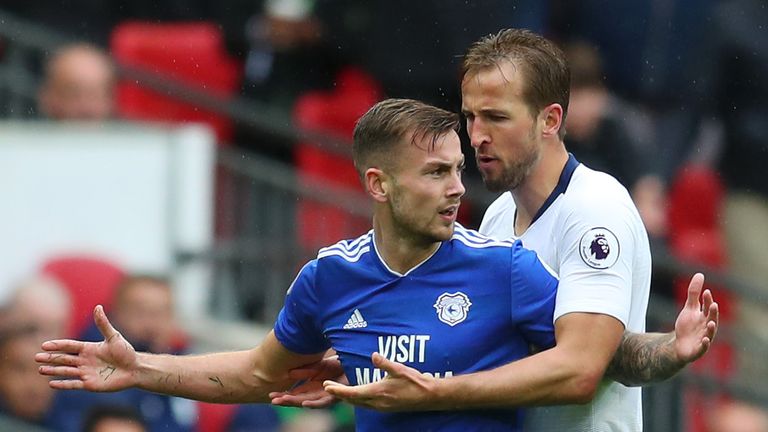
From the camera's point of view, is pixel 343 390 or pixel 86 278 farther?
pixel 86 278

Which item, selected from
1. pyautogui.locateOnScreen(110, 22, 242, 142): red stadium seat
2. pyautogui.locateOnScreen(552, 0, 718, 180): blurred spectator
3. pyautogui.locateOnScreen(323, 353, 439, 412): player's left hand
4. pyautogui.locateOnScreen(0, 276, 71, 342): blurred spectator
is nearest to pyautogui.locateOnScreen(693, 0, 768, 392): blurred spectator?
pyautogui.locateOnScreen(552, 0, 718, 180): blurred spectator

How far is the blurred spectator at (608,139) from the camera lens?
820 centimetres

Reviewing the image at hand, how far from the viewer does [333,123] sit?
27.8 ft

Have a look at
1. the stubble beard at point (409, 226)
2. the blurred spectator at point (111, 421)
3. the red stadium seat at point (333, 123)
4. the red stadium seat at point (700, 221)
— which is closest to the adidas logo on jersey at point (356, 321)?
the stubble beard at point (409, 226)

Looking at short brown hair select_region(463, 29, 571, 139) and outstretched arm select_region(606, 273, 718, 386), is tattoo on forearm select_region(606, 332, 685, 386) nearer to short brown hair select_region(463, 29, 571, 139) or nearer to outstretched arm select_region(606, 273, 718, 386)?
outstretched arm select_region(606, 273, 718, 386)

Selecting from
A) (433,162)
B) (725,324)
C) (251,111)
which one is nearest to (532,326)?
(433,162)

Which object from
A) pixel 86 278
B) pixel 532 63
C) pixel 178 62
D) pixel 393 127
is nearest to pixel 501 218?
pixel 532 63

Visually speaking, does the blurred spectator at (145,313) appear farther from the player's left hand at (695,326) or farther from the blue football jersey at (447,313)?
the player's left hand at (695,326)

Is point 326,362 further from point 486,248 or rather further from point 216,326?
point 216,326

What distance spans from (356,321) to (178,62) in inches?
169

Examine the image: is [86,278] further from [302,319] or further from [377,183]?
[377,183]

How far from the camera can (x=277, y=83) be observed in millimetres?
8562

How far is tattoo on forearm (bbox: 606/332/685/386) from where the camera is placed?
13.6 ft

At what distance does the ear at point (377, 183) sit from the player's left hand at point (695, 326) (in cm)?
81
